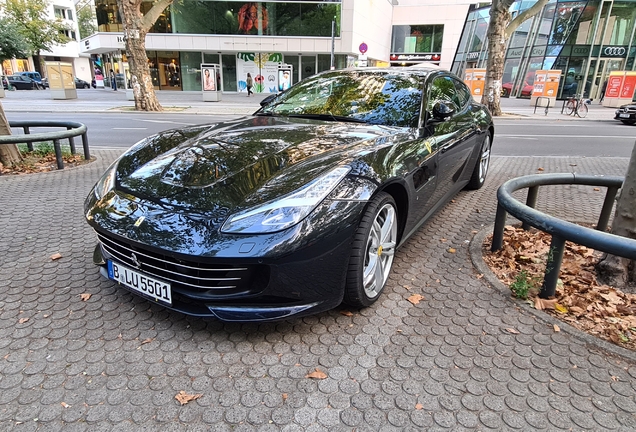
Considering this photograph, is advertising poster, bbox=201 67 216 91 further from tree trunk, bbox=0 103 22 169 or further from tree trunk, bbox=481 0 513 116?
tree trunk, bbox=0 103 22 169

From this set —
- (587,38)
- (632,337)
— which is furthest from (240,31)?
(632,337)

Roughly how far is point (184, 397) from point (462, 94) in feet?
15.1

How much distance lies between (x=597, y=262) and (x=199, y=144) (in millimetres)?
3179

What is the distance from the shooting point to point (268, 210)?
2.18m

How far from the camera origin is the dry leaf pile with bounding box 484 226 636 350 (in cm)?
257

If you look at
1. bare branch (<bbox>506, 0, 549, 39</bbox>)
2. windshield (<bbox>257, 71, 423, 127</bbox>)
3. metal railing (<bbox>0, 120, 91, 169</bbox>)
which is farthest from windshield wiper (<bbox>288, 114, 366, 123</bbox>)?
bare branch (<bbox>506, 0, 549, 39</bbox>)

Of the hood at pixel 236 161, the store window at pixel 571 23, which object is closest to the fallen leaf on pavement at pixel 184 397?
the hood at pixel 236 161

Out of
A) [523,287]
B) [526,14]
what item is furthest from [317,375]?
[526,14]

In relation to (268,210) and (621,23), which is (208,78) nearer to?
(268,210)

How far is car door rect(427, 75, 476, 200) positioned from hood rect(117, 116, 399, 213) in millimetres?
669

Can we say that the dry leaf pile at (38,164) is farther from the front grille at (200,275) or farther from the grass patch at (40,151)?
the front grille at (200,275)

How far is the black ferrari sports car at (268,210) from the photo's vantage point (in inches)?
84.0

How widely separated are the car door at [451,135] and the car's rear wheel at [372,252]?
99cm

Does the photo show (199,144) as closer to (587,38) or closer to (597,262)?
(597,262)
